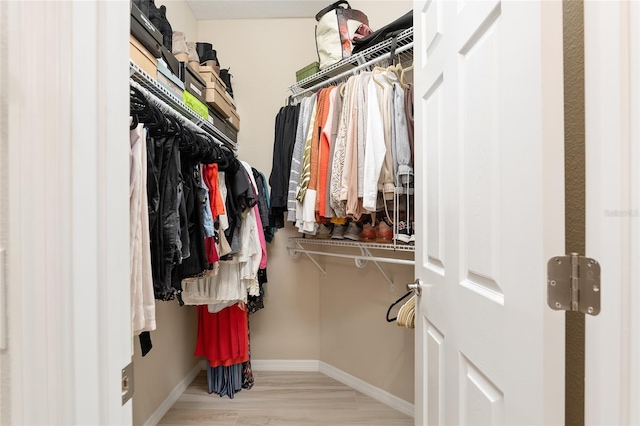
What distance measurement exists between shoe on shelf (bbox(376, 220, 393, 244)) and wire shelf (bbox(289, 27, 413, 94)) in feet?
2.90

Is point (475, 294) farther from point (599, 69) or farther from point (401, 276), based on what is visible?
point (401, 276)

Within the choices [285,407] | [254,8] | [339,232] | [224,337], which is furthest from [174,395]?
[254,8]

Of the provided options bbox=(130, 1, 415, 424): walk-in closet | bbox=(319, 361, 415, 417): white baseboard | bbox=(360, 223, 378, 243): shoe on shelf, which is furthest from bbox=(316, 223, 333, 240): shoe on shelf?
bbox=(319, 361, 415, 417): white baseboard

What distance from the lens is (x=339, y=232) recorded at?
6.29 ft

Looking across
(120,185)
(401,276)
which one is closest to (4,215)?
(120,185)

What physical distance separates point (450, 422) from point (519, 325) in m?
0.47

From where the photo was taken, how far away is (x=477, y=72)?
0.68 metres

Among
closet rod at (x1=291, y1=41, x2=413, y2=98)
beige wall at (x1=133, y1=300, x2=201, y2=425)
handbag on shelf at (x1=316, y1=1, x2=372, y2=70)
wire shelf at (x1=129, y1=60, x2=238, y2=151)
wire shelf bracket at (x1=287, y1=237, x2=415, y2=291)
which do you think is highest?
handbag on shelf at (x1=316, y1=1, x2=372, y2=70)

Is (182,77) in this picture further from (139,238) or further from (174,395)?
(174,395)

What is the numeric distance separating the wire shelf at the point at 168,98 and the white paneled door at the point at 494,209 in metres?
0.92

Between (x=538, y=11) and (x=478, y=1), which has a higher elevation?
(x=478, y=1)

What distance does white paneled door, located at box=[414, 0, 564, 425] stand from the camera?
491 mm

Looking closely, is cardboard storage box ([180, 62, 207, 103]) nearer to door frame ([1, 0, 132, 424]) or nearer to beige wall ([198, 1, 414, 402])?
beige wall ([198, 1, 414, 402])

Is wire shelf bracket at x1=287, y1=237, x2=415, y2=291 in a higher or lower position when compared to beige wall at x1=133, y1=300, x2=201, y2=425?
higher
